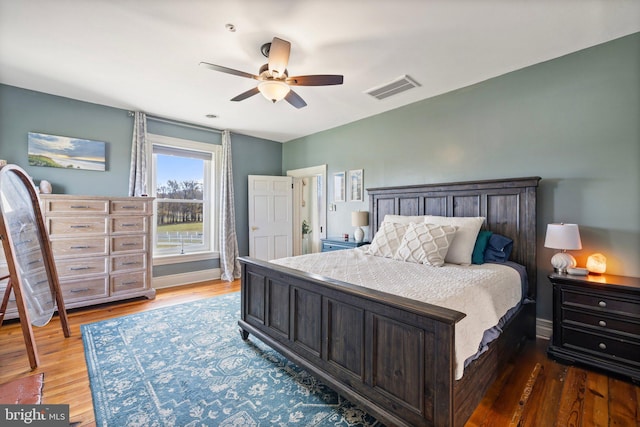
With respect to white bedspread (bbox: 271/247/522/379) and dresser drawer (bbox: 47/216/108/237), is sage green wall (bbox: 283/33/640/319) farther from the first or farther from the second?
dresser drawer (bbox: 47/216/108/237)

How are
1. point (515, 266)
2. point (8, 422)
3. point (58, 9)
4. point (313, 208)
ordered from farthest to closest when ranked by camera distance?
1. point (313, 208)
2. point (515, 266)
3. point (58, 9)
4. point (8, 422)

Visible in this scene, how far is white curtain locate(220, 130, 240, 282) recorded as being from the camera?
16.3 feet

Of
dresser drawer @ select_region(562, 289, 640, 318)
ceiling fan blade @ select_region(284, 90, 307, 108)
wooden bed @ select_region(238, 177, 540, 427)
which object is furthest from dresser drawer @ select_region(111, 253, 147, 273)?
dresser drawer @ select_region(562, 289, 640, 318)

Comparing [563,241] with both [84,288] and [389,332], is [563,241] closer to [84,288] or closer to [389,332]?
[389,332]

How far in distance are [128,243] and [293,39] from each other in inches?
129

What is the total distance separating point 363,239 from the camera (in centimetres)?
428

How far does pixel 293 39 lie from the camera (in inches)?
93.5

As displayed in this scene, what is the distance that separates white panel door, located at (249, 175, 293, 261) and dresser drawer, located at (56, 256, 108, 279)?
7.44 feet

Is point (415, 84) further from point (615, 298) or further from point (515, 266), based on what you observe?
point (615, 298)

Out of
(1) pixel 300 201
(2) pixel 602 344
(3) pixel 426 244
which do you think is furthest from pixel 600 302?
(1) pixel 300 201

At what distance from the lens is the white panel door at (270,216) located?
5.31m

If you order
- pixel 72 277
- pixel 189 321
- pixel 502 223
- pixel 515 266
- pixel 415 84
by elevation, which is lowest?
pixel 189 321

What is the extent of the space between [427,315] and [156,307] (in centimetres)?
352

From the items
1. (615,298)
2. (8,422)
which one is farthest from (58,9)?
(615,298)
